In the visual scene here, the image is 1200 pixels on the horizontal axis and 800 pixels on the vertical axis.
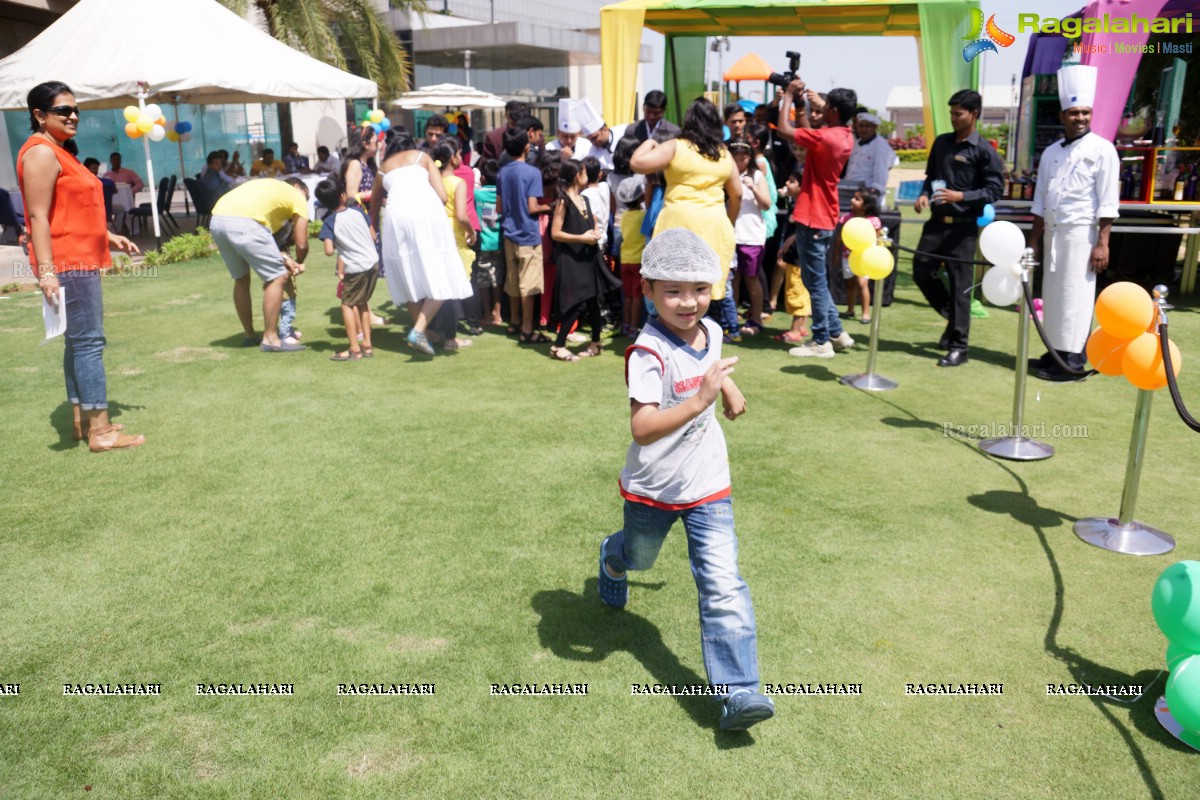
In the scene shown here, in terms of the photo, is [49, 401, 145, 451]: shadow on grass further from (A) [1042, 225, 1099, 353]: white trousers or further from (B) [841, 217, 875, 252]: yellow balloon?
(A) [1042, 225, 1099, 353]: white trousers

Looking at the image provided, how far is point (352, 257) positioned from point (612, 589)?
4690mm

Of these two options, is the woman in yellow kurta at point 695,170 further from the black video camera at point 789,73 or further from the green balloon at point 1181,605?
the green balloon at point 1181,605

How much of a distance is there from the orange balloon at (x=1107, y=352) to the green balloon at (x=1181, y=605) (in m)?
1.43

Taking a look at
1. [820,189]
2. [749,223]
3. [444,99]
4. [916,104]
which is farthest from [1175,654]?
[916,104]

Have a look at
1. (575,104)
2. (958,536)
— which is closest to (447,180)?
(575,104)

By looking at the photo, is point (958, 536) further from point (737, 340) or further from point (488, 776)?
point (737, 340)

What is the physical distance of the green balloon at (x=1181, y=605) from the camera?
8.73 ft

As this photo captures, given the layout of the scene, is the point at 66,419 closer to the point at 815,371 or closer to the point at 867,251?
the point at 815,371

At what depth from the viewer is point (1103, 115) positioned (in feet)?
30.6

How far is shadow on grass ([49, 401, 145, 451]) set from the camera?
5.68 metres

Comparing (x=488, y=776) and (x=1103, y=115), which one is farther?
(x=1103, y=115)

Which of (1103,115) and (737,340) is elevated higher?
(1103,115)

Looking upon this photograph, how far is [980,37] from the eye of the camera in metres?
10.2

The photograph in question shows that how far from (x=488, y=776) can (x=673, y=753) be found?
56 cm
